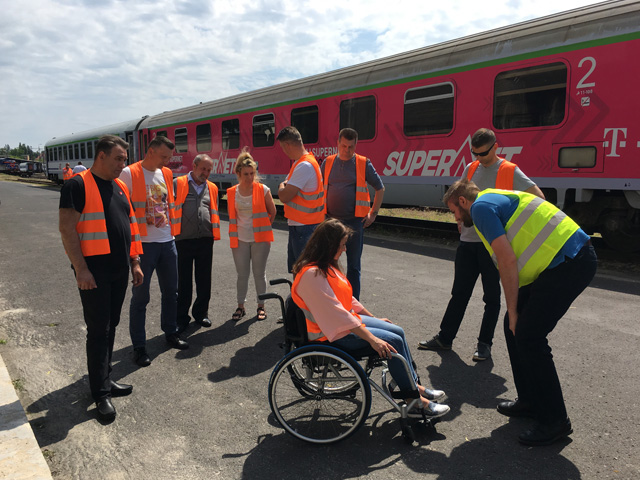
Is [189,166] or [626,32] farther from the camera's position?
[189,166]

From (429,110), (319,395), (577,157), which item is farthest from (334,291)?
(429,110)

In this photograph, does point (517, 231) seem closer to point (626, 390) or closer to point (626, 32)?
point (626, 390)

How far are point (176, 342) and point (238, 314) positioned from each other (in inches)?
36.7

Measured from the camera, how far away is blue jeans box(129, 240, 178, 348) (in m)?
4.18

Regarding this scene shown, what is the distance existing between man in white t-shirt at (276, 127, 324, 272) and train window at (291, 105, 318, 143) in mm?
7889

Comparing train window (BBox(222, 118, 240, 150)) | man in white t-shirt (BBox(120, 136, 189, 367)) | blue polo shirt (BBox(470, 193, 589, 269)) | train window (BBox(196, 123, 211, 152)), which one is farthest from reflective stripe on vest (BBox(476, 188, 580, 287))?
train window (BBox(196, 123, 211, 152))

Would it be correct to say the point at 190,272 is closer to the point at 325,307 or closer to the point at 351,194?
the point at 351,194

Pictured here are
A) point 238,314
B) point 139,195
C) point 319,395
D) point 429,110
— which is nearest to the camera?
point 319,395

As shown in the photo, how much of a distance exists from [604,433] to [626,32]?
652 centimetres

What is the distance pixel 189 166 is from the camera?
1805 centimetres

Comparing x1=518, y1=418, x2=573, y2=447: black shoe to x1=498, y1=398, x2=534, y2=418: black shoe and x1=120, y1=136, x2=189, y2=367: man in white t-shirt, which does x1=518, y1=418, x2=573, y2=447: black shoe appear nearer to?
x1=498, y1=398, x2=534, y2=418: black shoe

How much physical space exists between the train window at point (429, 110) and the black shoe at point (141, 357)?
7.35 metres

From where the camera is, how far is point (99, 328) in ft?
11.1

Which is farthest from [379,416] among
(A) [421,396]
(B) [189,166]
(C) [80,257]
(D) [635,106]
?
(B) [189,166]
